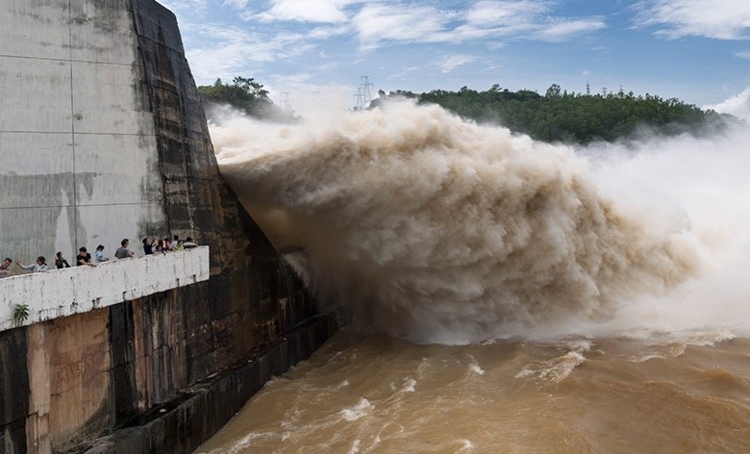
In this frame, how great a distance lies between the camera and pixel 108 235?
1162 centimetres

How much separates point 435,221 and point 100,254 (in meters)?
9.00

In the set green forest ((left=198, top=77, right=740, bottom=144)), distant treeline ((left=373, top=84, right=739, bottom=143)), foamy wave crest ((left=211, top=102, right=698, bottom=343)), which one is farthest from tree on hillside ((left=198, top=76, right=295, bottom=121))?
foamy wave crest ((left=211, top=102, right=698, bottom=343))

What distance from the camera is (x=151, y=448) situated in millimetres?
10516

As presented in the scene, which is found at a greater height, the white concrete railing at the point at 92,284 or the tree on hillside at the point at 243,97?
the tree on hillside at the point at 243,97

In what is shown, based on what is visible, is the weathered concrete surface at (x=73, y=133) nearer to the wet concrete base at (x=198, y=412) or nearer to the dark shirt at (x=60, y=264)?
the dark shirt at (x=60, y=264)

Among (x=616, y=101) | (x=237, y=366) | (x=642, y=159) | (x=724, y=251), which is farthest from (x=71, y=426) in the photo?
(x=616, y=101)

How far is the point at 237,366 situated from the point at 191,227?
3380 mm

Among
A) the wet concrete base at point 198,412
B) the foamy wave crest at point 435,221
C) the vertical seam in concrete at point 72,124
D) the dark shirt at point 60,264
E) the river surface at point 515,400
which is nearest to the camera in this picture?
the dark shirt at point 60,264

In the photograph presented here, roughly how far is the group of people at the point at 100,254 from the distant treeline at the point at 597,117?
181 feet

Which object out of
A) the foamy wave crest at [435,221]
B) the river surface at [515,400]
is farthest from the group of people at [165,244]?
the river surface at [515,400]

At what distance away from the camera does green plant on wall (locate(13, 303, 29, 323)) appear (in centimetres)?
855

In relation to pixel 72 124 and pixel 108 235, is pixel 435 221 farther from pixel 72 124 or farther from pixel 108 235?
pixel 72 124

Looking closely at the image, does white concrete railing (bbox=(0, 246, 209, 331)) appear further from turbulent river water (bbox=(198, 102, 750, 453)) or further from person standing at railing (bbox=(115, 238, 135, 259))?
turbulent river water (bbox=(198, 102, 750, 453))

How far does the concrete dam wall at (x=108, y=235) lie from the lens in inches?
369
